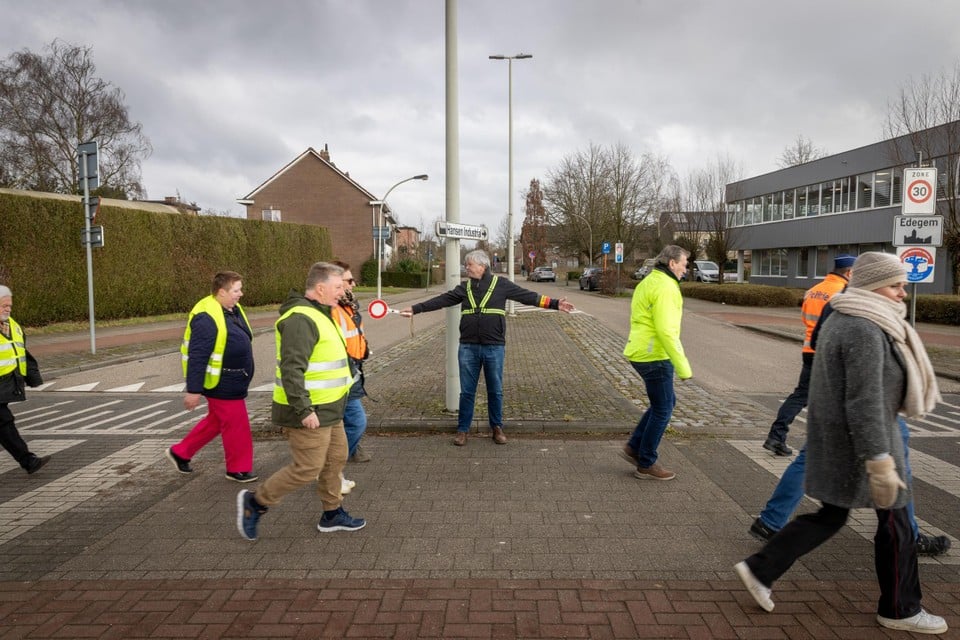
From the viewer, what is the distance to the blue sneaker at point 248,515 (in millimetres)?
3846

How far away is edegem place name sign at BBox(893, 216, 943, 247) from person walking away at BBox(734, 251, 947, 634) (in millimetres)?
8440

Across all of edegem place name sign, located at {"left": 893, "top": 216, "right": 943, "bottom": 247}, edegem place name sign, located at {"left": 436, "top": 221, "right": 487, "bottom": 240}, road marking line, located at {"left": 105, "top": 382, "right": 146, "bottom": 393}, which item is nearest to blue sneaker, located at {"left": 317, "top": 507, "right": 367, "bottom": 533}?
edegem place name sign, located at {"left": 436, "top": 221, "right": 487, "bottom": 240}

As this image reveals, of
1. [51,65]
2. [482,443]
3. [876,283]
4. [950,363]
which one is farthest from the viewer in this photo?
[51,65]

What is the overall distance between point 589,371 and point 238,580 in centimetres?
721

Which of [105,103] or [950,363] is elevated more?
[105,103]

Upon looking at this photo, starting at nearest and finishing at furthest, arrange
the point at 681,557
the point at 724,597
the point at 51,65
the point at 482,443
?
the point at 724,597, the point at 681,557, the point at 482,443, the point at 51,65

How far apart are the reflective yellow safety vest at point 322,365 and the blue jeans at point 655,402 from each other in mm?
2257

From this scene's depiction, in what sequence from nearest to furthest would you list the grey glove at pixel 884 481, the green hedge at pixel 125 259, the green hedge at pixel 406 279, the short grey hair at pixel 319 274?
the grey glove at pixel 884 481 → the short grey hair at pixel 319 274 → the green hedge at pixel 125 259 → the green hedge at pixel 406 279

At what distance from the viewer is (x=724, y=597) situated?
3217 mm

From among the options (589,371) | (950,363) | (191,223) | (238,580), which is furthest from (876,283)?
(191,223)

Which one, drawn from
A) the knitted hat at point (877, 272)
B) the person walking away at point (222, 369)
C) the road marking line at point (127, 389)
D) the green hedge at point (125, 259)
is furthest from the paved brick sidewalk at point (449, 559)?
the green hedge at point (125, 259)

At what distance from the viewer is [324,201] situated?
49.1 m

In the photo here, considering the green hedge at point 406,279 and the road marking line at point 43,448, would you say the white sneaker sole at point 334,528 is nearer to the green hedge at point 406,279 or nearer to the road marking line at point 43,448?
the road marking line at point 43,448

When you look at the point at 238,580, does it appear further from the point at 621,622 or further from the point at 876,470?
the point at 876,470
